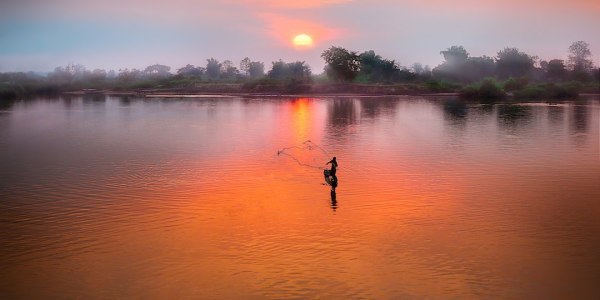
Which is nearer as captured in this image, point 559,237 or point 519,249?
point 519,249

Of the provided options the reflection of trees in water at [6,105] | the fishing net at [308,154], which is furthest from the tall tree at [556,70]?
the fishing net at [308,154]

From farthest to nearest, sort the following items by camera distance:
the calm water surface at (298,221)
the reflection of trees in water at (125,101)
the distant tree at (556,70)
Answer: the distant tree at (556,70)
the reflection of trees in water at (125,101)
the calm water surface at (298,221)

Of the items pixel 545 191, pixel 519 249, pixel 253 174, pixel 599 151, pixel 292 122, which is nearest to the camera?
pixel 519 249

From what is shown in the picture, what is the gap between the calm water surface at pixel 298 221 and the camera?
16.9 meters

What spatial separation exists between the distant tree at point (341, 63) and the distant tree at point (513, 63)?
146 ft

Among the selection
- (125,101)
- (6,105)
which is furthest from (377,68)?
(6,105)

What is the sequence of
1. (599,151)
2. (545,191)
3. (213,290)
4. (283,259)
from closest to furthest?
1. (213,290)
2. (283,259)
3. (545,191)
4. (599,151)

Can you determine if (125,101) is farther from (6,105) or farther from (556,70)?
(556,70)

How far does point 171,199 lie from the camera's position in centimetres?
2662

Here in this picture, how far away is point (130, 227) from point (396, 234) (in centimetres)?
936

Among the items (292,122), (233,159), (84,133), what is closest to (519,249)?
(233,159)

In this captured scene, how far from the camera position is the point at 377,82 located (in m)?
167

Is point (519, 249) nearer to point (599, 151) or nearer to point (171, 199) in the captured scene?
point (171, 199)

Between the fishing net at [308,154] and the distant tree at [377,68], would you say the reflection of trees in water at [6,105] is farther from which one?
the distant tree at [377,68]
